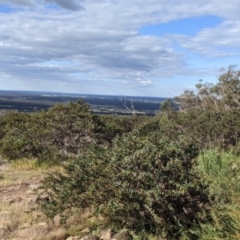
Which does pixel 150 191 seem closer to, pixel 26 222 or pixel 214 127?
pixel 26 222

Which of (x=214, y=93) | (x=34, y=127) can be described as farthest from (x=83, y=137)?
(x=214, y=93)

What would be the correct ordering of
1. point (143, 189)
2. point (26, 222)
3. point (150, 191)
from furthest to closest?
point (26, 222) < point (143, 189) < point (150, 191)

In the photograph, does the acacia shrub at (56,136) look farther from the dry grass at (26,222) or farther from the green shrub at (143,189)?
the green shrub at (143,189)

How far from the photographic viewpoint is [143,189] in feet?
17.5

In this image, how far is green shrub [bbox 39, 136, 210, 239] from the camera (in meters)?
5.30

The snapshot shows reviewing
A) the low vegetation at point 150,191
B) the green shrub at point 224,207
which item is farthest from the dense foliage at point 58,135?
the green shrub at point 224,207

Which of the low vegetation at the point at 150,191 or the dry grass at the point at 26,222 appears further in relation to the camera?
the dry grass at the point at 26,222

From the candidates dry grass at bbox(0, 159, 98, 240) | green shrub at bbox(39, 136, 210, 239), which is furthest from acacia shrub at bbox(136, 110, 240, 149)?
green shrub at bbox(39, 136, 210, 239)

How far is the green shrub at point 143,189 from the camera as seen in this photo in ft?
17.4

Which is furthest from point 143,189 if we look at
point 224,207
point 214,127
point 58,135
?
point 214,127

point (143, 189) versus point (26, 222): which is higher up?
point (143, 189)

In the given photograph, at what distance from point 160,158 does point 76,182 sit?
1168mm

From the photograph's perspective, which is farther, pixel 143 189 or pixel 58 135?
pixel 58 135

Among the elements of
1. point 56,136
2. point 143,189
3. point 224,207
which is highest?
point 143,189
